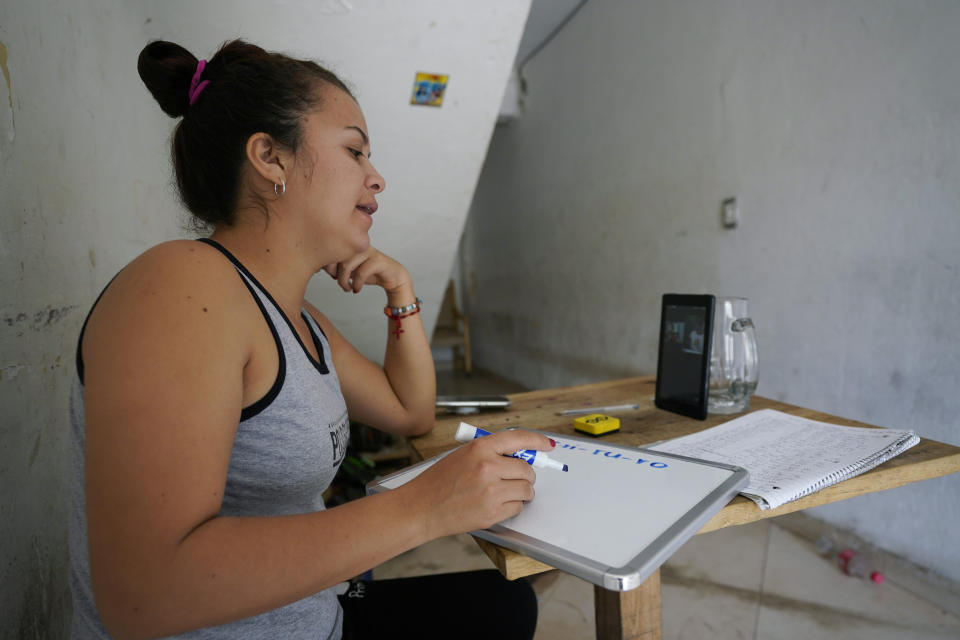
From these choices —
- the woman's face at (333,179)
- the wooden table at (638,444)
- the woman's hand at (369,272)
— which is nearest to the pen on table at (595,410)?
the wooden table at (638,444)

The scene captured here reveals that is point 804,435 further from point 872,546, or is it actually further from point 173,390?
point 872,546

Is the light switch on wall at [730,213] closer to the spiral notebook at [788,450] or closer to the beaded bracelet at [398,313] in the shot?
the spiral notebook at [788,450]

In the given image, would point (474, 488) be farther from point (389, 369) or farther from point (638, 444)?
point (389, 369)

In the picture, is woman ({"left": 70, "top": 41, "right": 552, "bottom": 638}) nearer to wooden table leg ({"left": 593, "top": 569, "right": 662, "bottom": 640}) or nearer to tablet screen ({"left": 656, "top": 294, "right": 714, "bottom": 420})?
wooden table leg ({"left": 593, "top": 569, "right": 662, "bottom": 640})

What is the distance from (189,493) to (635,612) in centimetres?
66

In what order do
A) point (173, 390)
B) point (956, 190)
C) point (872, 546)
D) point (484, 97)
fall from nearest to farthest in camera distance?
point (173, 390)
point (956, 190)
point (872, 546)
point (484, 97)

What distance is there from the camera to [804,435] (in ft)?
2.64

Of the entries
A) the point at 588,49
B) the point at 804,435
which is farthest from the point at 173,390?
the point at 588,49

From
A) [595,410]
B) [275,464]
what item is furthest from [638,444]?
[275,464]

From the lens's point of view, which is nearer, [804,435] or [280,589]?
[280,589]

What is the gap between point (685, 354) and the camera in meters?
0.96

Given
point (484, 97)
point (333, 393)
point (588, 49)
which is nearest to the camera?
point (333, 393)

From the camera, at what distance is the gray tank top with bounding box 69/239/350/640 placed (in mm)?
575

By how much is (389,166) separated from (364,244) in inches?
57.6
